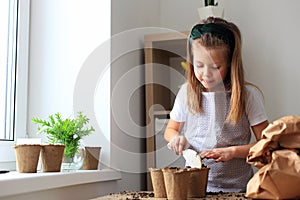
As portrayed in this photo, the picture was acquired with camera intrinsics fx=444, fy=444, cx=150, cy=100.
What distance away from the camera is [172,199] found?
0.94 meters

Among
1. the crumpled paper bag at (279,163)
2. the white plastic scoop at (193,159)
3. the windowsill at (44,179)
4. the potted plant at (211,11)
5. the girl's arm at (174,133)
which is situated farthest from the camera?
the potted plant at (211,11)

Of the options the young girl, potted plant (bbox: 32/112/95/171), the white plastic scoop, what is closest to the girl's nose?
the young girl

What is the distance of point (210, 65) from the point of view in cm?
125

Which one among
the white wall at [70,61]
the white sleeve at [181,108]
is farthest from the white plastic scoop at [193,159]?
the white wall at [70,61]

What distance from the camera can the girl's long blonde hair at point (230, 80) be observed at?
4.09 ft

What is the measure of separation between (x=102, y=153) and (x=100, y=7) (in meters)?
0.47

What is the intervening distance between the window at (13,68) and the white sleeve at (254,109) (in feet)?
2.33

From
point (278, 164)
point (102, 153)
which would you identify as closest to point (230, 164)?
point (102, 153)

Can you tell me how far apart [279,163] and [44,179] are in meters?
0.56

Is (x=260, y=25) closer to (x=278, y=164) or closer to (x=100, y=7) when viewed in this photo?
(x=100, y=7)

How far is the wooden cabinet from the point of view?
1.59m

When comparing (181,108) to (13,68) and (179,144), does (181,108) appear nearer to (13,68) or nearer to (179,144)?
(179,144)

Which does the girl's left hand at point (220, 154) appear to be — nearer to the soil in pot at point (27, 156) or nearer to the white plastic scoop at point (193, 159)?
the white plastic scoop at point (193, 159)

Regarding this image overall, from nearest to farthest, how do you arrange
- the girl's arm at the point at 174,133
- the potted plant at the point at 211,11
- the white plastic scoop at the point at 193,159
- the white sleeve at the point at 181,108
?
the white plastic scoop at the point at 193,159, the girl's arm at the point at 174,133, the white sleeve at the point at 181,108, the potted plant at the point at 211,11
